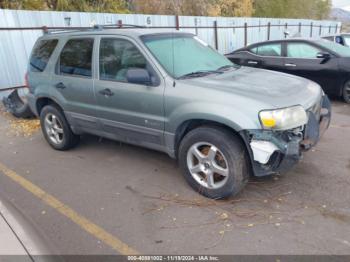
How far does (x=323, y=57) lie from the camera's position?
7250 mm

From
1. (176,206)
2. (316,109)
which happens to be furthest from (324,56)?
(176,206)

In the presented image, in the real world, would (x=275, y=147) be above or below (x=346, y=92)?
above

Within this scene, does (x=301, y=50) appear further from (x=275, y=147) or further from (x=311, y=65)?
(x=275, y=147)

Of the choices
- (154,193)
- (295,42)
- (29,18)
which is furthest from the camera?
(29,18)

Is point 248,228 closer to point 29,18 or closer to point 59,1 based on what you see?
point 29,18

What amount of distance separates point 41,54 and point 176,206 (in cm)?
339

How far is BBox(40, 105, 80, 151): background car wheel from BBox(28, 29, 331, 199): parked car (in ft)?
0.11

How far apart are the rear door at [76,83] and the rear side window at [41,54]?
29 cm

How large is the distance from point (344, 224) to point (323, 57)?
520 centimetres

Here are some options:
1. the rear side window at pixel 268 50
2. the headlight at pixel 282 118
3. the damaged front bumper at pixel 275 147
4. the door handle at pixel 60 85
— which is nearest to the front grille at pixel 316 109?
the damaged front bumper at pixel 275 147

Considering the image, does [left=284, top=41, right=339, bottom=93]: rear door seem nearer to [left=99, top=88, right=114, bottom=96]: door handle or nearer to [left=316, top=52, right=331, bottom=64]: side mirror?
[left=316, top=52, right=331, bottom=64]: side mirror

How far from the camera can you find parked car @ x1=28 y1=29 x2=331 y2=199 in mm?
3193

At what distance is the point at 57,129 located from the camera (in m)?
5.22

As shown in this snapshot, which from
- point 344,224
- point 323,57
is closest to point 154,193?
point 344,224
